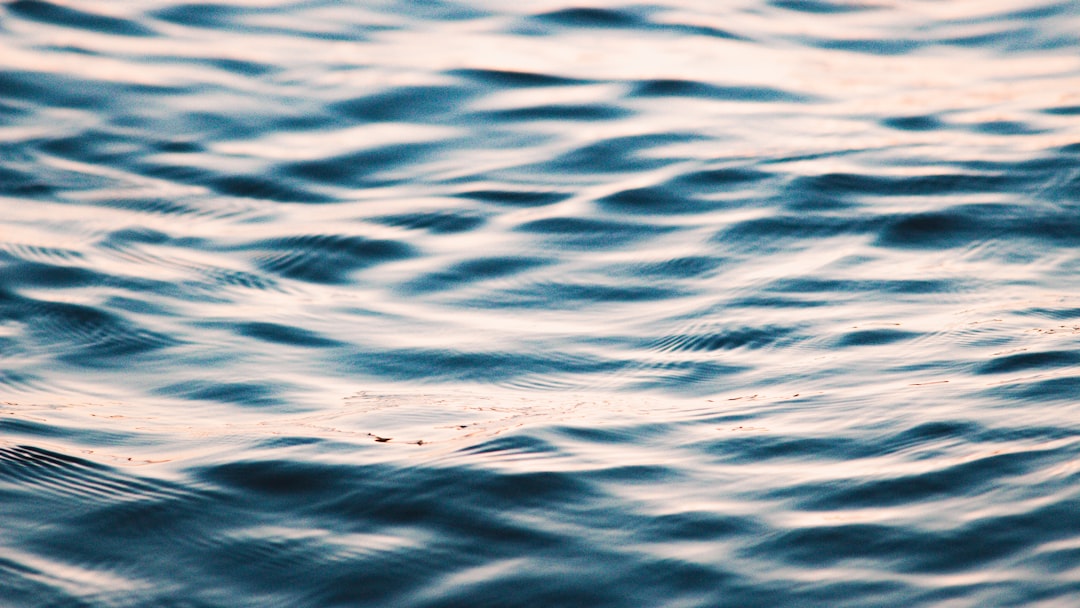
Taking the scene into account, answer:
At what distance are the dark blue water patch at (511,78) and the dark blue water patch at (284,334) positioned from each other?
2308 millimetres

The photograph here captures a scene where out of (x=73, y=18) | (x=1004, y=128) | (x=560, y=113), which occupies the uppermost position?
(x=73, y=18)

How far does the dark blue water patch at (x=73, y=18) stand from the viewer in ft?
19.4

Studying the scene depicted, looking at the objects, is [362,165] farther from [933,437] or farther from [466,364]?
[933,437]

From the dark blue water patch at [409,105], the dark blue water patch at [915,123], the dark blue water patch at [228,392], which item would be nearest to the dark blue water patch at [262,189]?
the dark blue water patch at [409,105]

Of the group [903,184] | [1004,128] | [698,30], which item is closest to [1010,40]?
[1004,128]

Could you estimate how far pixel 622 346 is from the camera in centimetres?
325

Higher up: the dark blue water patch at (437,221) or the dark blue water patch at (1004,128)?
the dark blue water patch at (1004,128)

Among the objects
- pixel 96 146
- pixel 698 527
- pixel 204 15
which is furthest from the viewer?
pixel 204 15

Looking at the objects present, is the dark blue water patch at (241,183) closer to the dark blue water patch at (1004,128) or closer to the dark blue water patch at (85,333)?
the dark blue water patch at (85,333)

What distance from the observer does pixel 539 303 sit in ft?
11.7

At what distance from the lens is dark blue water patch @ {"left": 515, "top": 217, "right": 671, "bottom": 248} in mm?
3994

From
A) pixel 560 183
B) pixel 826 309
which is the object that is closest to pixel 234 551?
pixel 826 309

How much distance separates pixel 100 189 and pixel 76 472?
2099 mm

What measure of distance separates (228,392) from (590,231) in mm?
1518
